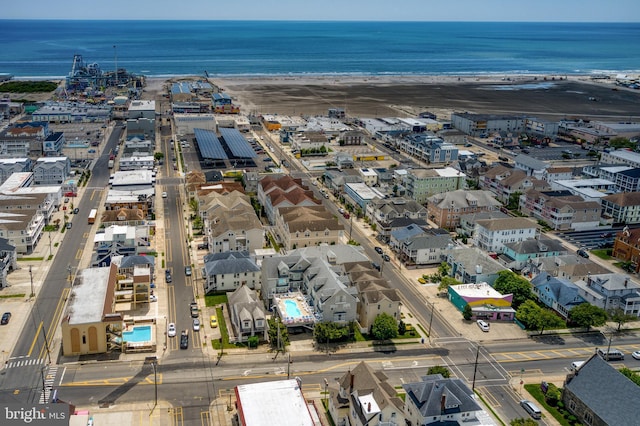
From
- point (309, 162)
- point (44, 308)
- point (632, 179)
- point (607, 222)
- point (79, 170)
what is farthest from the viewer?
point (309, 162)

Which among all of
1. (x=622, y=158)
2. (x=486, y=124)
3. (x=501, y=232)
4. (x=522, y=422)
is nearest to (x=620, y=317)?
(x=501, y=232)

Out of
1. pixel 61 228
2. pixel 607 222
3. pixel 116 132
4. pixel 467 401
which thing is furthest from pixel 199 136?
pixel 467 401

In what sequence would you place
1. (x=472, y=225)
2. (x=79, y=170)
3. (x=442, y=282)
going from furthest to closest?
(x=79, y=170) → (x=472, y=225) → (x=442, y=282)

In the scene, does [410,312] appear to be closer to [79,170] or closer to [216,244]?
[216,244]

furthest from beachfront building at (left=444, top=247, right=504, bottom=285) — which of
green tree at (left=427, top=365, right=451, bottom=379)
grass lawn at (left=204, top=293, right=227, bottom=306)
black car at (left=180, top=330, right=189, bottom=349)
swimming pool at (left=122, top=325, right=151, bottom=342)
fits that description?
swimming pool at (left=122, top=325, right=151, bottom=342)

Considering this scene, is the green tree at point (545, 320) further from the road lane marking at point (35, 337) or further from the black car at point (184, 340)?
the road lane marking at point (35, 337)

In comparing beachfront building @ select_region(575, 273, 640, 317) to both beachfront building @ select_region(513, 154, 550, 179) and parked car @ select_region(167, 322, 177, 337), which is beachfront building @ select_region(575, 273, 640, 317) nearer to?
parked car @ select_region(167, 322, 177, 337)

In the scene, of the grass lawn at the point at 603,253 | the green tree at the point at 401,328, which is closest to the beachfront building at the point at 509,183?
the grass lawn at the point at 603,253
